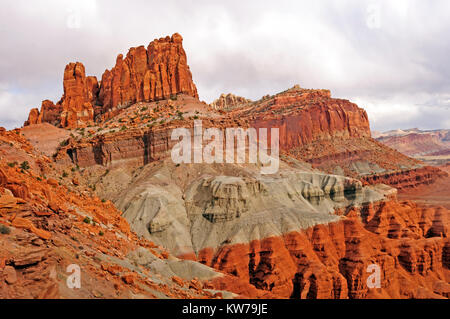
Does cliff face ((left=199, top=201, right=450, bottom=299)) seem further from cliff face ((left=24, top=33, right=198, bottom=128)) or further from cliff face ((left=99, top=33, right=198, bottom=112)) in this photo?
cliff face ((left=24, top=33, right=198, bottom=128))

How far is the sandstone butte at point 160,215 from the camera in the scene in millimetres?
25234

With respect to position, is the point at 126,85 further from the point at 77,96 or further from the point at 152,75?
the point at 77,96

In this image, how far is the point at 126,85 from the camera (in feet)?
333

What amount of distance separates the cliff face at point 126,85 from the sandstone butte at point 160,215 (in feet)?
1.06

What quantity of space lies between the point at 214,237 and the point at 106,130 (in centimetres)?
4298

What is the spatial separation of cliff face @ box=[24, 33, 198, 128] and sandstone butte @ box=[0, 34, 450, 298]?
322 millimetres

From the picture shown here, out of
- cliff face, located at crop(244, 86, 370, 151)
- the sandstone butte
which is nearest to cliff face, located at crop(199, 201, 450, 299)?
the sandstone butte

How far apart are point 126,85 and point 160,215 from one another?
58996 millimetres

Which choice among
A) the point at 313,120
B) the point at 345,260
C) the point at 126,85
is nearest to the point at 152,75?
the point at 126,85

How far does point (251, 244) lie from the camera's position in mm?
52000

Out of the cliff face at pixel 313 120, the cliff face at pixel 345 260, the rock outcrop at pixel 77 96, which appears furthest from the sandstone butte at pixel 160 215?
the cliff face at pixel 313 120

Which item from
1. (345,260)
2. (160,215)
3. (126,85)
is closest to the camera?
(160,215)
